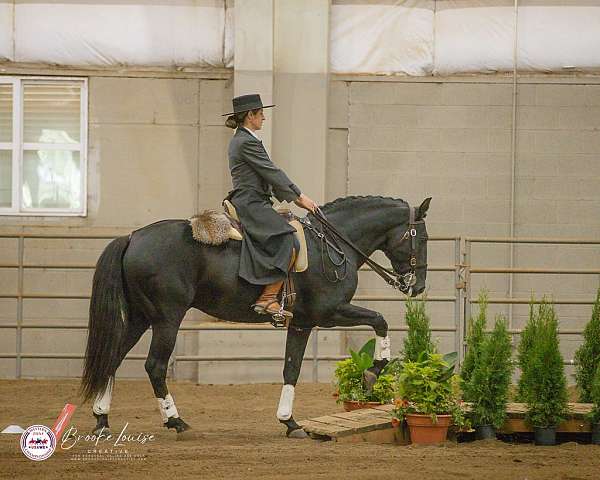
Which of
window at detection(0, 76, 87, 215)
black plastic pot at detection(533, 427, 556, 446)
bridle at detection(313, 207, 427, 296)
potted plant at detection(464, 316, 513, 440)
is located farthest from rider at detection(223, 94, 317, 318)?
window at detection(0, 76, 87, 215)

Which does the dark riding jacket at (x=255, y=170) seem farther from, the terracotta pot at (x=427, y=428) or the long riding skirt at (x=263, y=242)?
the terracotta pot at (x=427, y=428)

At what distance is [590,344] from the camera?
269 inches

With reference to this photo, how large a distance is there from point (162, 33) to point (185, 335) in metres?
3.14

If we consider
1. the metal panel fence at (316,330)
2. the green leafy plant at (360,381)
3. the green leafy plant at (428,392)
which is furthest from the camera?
the metal panel fence at (316,330)

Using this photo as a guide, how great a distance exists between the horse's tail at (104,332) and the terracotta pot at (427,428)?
1.87 meters

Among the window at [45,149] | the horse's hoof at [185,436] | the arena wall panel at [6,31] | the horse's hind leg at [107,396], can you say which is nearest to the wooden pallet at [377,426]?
the horse's hoof at [185,436]

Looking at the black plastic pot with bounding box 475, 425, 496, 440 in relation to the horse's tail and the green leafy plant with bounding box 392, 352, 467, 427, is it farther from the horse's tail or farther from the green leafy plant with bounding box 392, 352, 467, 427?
the horse's tail

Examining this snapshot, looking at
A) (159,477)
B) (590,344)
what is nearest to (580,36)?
(590,344)

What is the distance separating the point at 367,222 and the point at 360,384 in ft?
3.66

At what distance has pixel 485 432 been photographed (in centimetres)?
644

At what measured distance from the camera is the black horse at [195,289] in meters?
6.42

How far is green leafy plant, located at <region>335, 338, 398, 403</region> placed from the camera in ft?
22.8

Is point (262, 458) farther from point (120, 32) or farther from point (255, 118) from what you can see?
point (120, 32)

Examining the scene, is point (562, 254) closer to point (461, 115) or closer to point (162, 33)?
point (461, 115)
